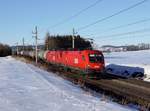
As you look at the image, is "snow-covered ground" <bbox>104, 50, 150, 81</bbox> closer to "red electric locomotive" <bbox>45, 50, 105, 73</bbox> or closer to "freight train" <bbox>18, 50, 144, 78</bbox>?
"freight train" <bbox>18, 50, 144, 78</bbox>

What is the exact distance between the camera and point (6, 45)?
596 ft

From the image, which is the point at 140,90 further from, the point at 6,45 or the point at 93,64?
the point at 6,45

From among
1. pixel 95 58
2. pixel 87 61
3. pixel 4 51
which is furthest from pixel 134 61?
pixel 4 51

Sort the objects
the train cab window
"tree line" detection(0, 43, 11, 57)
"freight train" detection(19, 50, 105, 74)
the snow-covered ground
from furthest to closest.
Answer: "tree line" detection(0, 43, 11, 57)
the snow-covered ground
the train cab window
"freight train" detection(19, 50, 105, 74)

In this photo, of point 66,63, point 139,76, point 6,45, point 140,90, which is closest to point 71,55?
point 66,63

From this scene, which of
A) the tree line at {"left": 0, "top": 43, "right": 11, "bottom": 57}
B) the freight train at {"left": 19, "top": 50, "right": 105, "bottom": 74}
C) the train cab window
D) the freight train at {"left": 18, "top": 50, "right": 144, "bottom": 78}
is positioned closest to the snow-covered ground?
the freight train at {"left": 18, "top": 50, "right": 144, "bottom": 78}

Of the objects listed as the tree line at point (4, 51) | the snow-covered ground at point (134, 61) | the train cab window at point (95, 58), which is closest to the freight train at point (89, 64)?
the train cab window at point (95, 58)

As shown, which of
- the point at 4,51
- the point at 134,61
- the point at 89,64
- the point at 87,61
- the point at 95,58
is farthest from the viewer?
the point at 4,51

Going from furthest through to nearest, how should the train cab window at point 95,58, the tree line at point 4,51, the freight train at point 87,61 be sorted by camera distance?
the tree line at point 4,51, the train cab window at point 95,58, the freight train at point 87,61

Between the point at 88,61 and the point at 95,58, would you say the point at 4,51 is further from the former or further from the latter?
the point at 88,61

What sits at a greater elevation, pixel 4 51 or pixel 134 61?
pixel 4 51

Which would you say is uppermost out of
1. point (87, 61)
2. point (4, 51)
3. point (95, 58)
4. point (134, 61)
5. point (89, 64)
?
point (4, 51)

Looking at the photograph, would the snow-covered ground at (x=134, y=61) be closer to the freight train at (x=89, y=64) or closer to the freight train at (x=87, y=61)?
the freight train at (x=89, y=64)

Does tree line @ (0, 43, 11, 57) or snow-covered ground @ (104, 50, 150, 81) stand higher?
tree line @ (0, 43, 11, 57)
